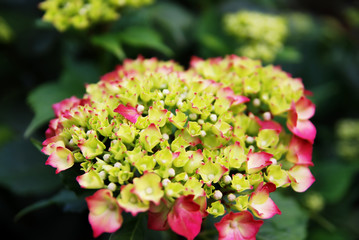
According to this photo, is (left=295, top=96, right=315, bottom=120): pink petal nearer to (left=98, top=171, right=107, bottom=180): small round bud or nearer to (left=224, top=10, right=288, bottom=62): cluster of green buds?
(left=98, top=171, right=107, bottom=180): small round bud

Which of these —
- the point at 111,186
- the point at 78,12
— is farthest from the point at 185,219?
the point at 78,12

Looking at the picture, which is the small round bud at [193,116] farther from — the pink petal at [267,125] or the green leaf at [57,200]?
the green leaf at [57,200]

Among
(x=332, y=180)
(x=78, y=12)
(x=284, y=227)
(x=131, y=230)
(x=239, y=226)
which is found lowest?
(x=332, y=180)

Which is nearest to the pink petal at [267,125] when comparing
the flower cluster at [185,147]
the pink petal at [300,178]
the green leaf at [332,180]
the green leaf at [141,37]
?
the flower cluster at [185,147]

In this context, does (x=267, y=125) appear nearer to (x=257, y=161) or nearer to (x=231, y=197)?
(x=257, y=161)

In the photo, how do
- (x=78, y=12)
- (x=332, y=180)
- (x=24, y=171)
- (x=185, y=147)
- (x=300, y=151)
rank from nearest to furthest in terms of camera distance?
(x=185, y=147), (x=300, y=151), (x=78, y=12), (x=24, y=171), (x=332, y=180)

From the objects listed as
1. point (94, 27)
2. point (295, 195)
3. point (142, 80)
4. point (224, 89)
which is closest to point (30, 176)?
point (94, 27)

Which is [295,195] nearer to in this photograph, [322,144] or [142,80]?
[322,144]
